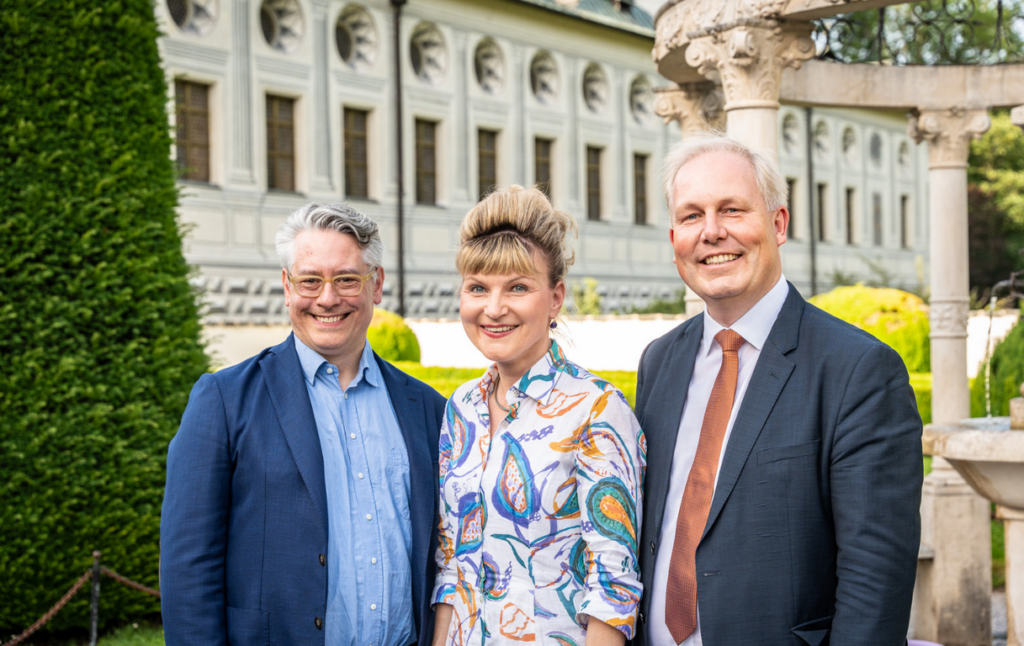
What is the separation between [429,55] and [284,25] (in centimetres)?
372

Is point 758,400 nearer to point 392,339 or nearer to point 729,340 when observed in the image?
point 729,340

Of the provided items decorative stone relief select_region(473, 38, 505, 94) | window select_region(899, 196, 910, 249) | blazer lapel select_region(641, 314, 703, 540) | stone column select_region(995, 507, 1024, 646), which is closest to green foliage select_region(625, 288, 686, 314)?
decorative stone relief select_region(473, 38, 505, 94)

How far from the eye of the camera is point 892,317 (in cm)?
1571

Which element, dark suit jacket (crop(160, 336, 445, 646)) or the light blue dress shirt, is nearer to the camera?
dark suit jacket (crop(160, 336, 445, 646))

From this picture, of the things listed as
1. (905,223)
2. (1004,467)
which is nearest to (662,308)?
(905,223)

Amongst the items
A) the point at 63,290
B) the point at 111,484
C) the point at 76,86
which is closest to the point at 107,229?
the point at 63,290

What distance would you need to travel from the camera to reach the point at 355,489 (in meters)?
2.81

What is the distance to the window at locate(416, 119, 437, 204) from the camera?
23516mm

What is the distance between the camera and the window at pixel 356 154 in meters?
22.3

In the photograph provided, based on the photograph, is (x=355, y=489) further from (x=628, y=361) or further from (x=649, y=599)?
(x=628, y=361)

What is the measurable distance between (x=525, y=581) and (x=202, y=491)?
0.87 metres

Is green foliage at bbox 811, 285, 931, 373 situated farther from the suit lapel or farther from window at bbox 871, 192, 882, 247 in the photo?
window at bbox 871, 192, 882, 247

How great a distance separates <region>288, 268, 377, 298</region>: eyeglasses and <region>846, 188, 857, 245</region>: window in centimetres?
3441

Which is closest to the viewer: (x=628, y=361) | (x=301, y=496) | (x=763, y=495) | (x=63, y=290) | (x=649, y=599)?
(x=763, y=495)
